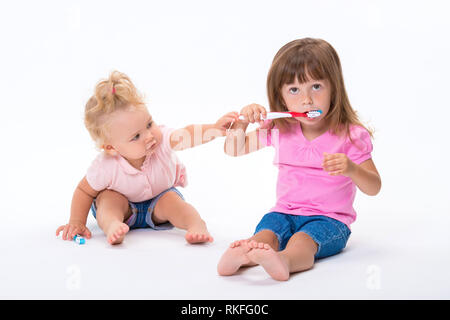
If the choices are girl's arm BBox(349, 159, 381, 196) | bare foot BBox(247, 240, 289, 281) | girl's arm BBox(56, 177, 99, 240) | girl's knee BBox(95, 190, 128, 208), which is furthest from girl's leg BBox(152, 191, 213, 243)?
girl's arm BBox(349, 159, 381, 196)

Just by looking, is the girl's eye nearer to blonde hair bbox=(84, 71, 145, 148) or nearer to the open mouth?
the open mouth

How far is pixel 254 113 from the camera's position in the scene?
1.77m

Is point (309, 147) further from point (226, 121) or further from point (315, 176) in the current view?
point (226, 121)

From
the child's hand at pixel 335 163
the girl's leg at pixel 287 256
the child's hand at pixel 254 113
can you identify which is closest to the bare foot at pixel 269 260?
the girl's leg at pixel 287 256

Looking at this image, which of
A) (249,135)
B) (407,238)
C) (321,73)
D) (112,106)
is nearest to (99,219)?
(112,106)

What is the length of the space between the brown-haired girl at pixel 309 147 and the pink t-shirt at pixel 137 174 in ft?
0.88

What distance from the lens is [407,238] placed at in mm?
1839

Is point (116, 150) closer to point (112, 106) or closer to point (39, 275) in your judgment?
point (112, 106)

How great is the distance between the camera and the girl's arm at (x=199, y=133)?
1844 millimetres

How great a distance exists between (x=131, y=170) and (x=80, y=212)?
214 millimetres

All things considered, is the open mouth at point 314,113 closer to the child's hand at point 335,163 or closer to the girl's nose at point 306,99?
the girl's nose at point 306,99

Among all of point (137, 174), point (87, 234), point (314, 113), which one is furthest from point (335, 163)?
point (87, 234)
